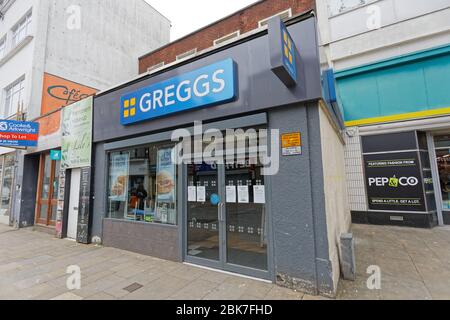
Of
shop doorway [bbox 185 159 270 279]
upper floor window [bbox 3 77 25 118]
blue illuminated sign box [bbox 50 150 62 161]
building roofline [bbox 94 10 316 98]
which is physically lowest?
shop doorway [bbox 185 159 270 279]

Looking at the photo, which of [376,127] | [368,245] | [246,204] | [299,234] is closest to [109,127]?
[246,204]

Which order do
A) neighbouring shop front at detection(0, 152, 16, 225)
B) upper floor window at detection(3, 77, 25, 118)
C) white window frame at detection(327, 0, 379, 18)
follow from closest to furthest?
1. white window frame at detection(327, 0, 379, 18)
2. neighbouring shop front at detection(0, 152, 16, 225)
3. upper floor window at detection(3, 77, 25, 118)

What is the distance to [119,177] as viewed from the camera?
6.48 metres

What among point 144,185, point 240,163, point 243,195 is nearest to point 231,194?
point 243,195

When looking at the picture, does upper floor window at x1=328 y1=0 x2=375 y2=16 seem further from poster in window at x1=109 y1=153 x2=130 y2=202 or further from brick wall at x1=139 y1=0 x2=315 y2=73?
poster in window at x1=109 y1=153 x2=130 y2=202

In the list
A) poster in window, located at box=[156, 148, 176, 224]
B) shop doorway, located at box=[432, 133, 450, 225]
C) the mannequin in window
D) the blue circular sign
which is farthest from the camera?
shop doorway, located at box=[432, 133, 450, 225]

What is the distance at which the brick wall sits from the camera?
10.7 m

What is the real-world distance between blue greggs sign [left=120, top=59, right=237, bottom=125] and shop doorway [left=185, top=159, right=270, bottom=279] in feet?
4.26

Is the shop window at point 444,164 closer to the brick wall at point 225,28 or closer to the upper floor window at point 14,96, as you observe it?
the brick wall at point 225,28

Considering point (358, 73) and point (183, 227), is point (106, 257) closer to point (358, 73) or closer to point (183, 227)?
point (183, 227)

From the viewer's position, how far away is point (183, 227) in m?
4.82

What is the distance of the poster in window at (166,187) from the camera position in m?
5.23

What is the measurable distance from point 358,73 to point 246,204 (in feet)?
24.9

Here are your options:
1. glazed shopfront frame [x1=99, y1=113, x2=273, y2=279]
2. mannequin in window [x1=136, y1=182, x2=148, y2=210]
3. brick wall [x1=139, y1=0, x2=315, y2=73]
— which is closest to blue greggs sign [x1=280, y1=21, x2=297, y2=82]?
glazed shopfront frame [x1=99, y1=113, x2=273, y2=279]
